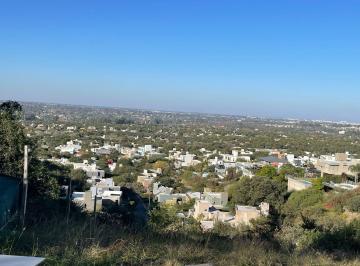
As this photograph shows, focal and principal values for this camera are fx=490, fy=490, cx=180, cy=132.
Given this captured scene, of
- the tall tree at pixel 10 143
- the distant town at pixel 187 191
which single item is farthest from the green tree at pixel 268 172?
the tall tree at pixel 10 143

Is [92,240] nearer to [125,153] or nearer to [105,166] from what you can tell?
[105,166]

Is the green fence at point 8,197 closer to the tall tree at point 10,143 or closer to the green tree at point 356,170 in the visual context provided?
the tall tree at point 10,143

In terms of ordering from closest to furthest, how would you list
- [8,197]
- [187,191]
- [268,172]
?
[8,197]
[187,191]
[268,172]

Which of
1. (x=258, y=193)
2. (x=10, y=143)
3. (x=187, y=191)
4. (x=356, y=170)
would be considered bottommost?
(x=187, y=191)

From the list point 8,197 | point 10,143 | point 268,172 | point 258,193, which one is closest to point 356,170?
point 268,172

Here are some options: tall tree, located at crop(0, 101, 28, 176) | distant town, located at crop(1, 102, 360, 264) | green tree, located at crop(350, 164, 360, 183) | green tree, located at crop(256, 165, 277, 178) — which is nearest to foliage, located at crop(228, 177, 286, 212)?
distant town, located at crop(1, 102, 360, 264)

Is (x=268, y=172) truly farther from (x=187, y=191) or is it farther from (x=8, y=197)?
(x=8, y=197)

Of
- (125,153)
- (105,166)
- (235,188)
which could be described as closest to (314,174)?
(235,188)

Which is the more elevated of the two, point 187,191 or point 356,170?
point 356,170
